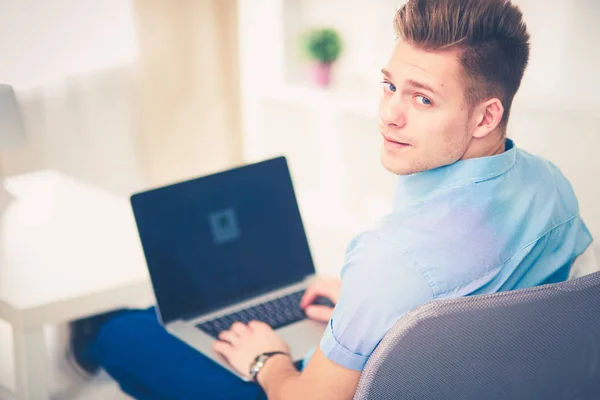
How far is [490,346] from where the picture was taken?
798 millimetres

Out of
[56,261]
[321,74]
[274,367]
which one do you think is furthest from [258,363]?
[321,74]

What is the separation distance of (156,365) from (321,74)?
4.92ft

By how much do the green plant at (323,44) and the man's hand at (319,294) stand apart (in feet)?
4.11

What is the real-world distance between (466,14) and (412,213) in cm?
34

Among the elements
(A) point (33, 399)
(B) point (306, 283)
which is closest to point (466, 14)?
(B) point (306, 283)

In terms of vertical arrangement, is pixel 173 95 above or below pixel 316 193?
above

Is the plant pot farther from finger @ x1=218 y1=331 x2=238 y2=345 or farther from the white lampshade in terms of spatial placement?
finger @ x1=218 y1=331 x2=238 y2=345

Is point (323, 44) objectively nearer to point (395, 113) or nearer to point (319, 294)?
point (319, 294)

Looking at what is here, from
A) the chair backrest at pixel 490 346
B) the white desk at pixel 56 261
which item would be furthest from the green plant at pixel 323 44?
the chair backrest at pixel 490 346

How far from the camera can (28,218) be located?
1.88 metres

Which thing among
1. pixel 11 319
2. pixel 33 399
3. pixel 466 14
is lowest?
pixel 33 399

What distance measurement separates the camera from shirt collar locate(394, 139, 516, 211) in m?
1.02

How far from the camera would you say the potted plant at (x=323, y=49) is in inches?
93.6

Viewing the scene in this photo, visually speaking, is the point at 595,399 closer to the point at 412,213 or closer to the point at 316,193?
the point at 412,213
